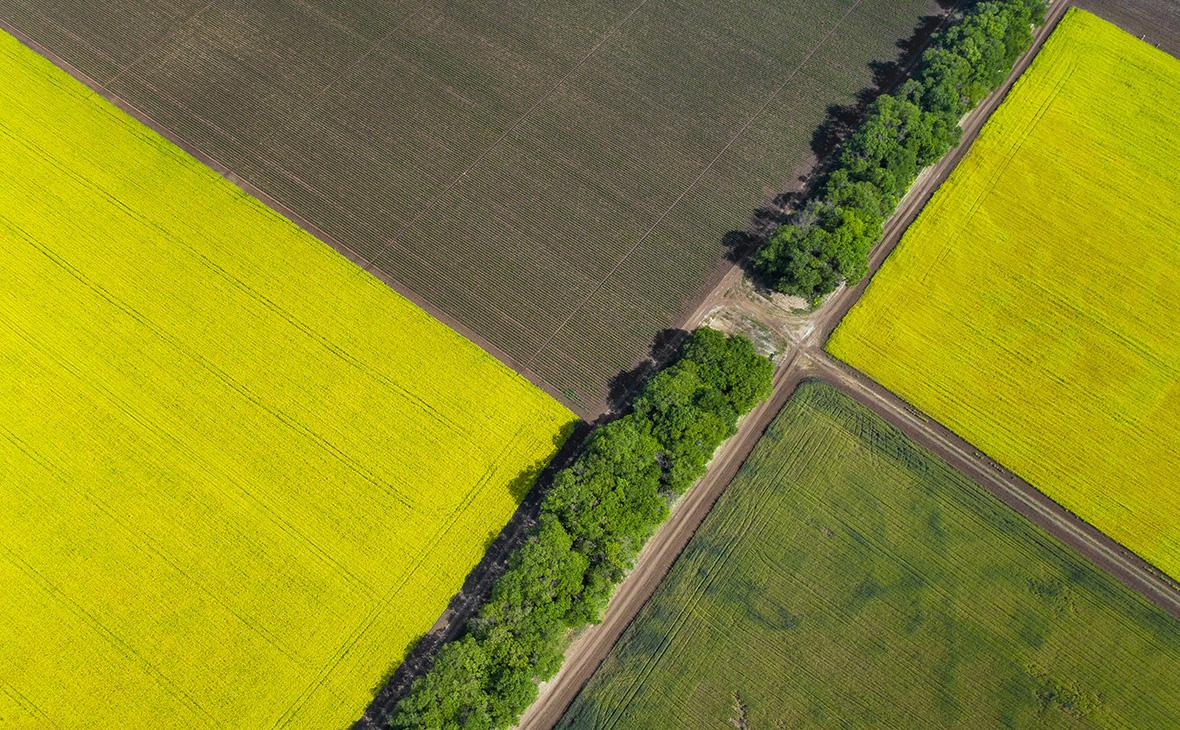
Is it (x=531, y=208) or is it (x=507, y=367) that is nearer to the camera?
(x=507, y=367)

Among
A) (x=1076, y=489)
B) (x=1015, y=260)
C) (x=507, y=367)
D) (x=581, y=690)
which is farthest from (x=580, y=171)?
(x=1076, y=489)

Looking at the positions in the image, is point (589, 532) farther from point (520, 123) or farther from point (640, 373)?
point (520, 123)

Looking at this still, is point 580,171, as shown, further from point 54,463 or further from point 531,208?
point 54,463

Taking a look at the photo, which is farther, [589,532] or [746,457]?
[746,457]

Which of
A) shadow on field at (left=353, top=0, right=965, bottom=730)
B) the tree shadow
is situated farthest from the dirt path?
shadow on field at (left=353, top=0, right=965, bottom=730)

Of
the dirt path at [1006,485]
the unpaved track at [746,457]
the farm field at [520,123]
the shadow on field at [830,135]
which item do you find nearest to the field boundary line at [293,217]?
the farm field at [520,123]

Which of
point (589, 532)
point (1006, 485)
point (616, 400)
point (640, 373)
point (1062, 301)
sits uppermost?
point (1062, 301)

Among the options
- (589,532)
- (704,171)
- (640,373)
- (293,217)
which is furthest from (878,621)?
(293,217)

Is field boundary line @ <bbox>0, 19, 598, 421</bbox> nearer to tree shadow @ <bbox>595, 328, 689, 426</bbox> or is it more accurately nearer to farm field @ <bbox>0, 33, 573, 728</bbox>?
farm field @ <bbox>0, 33, 573, 728</bbox>
